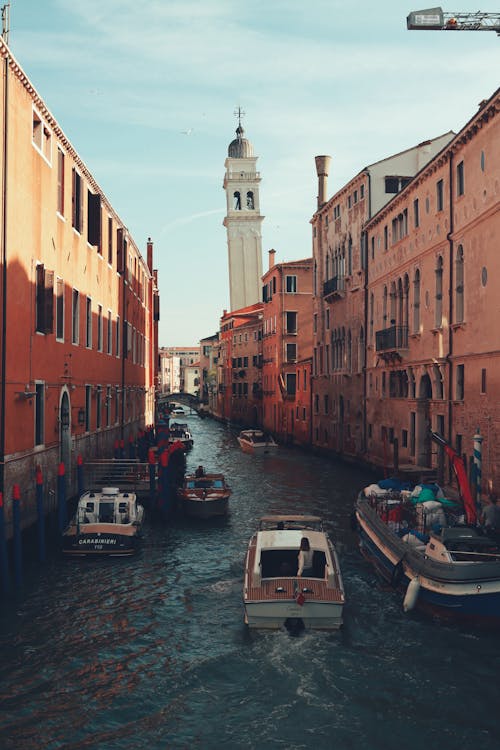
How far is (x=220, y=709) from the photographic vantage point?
1087 centimetres

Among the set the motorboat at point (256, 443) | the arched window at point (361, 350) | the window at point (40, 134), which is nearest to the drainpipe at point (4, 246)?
the window at point (40, 134)

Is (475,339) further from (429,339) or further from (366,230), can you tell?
(366,230)

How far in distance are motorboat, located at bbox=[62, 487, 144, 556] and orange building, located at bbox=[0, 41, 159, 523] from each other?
134 centimetres

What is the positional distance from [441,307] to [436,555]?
14228 millimetres

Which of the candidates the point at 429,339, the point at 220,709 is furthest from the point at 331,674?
the point at 429,339

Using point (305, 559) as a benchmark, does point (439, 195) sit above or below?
above

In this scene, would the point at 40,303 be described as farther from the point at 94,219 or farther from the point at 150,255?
the point at 150,255

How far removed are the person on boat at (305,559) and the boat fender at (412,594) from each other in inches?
74.8

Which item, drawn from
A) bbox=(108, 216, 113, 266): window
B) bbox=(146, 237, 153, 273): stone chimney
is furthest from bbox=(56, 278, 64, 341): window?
bbox=(146, 237, 153, 273): stone chimney

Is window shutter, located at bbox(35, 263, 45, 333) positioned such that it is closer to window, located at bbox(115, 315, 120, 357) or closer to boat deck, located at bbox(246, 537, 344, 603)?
boat deck, located at bbox(246, 537, 344, 603)

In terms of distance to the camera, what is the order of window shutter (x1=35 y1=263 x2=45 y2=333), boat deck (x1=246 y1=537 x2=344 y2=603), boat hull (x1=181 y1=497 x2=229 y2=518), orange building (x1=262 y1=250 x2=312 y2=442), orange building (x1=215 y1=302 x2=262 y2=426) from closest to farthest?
boat deck (x1=246 y1=537 x2=344 y2=603)
window shutter (x1=35 y1=263 x2=45 y2=333)
boat hull (x1=181 y1=497 x2=229 y2=518)
orange building (x1=262 y1=250 x2=312 y2=442)
orange building (x1=215 y1=302 x2=262 y2=426)

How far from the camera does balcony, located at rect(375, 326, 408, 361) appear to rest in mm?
31078

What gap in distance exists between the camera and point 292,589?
1345cm

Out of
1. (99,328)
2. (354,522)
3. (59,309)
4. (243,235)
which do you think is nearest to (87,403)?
(99,328)
